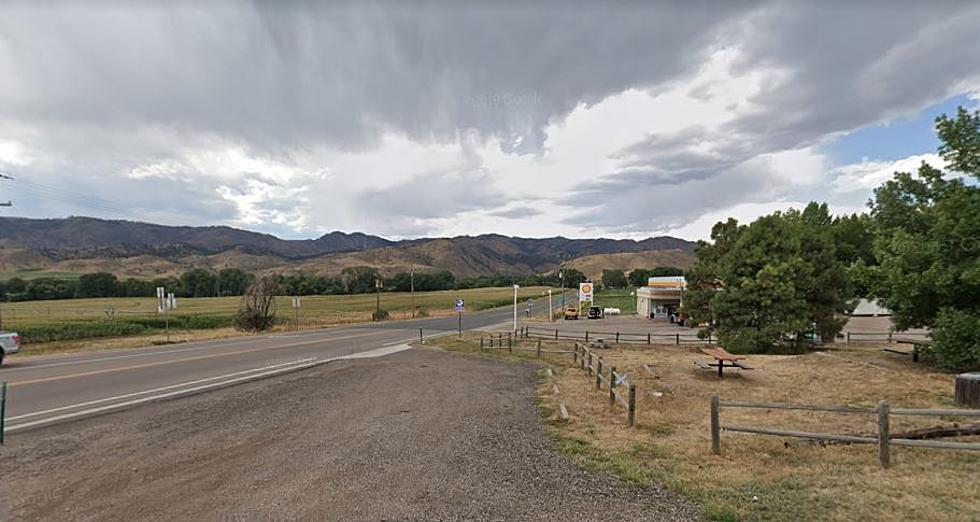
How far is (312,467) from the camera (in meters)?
6.89

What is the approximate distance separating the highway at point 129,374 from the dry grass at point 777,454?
10223 millimetres

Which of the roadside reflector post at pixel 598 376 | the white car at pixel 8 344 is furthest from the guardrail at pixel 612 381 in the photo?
the white car at pixel 8 344

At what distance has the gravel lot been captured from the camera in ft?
18.2

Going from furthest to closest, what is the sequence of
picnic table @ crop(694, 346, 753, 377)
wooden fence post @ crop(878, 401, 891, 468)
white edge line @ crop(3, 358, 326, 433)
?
1. picnic table @ crop(694, 346, 753, 377)
2. white edge line @ crop(3, 358, 326, 433)
3. wooden fence post @ crop(878, 401, 891, 468)

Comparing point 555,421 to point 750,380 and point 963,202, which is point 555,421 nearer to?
point 750,380

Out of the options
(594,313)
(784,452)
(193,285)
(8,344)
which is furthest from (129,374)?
(193,285)

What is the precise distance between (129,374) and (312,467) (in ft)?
42.7

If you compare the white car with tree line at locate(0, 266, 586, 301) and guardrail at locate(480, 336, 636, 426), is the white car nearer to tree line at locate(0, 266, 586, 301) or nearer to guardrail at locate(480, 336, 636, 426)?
guardrail at locate(480, 336, 636, 426)

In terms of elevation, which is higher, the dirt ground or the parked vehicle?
the dirt ground

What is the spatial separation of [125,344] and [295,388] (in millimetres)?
22278

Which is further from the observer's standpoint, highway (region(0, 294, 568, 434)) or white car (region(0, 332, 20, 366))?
white car (region(0, 332, 20, 366))

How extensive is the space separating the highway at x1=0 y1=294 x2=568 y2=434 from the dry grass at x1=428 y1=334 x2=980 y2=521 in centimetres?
1022

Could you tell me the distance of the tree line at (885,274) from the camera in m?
15.7

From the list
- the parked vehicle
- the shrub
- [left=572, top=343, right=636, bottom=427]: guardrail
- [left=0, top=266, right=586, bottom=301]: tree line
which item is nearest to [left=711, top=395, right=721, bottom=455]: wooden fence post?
[left=572, top=343, right=636, bottom=427]: guardrail
